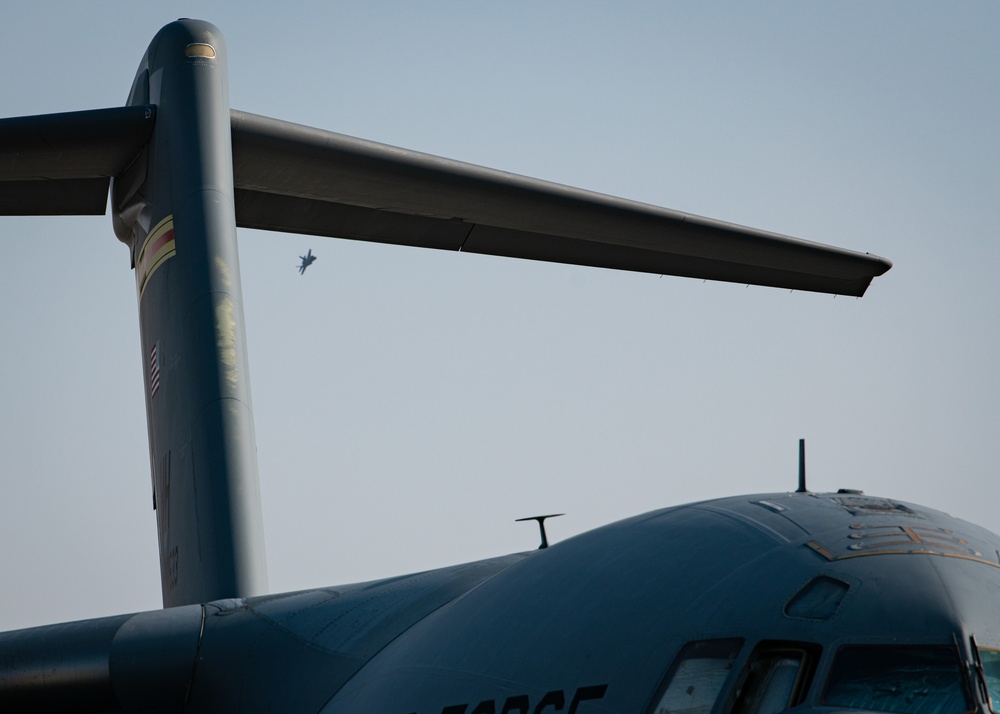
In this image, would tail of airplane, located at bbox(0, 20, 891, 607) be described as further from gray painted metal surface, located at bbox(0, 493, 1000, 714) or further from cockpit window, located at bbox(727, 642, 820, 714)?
cockpit window, located at bbox(727, 642, 820, 714)

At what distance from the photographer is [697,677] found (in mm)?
3455

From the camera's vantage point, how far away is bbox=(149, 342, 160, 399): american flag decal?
28.2 feet

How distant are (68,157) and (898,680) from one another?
24.0 feet

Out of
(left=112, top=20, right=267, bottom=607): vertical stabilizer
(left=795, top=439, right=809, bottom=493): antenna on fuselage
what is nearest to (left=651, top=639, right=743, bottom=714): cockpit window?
(left=795, top=439, right=809, bottom=493): antenna on fuselage

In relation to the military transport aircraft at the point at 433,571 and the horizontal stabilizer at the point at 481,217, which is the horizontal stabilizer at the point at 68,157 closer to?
the military transport aircraft at the point at 433,571

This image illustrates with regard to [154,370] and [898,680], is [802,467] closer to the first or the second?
[898,680]

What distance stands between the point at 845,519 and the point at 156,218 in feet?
20.6

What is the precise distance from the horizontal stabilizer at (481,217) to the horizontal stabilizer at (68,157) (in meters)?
0.84

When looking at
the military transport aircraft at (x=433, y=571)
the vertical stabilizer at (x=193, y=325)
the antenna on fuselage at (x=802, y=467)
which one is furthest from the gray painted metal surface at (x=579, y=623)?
the vertical stabilizer at (x=193, y=325)

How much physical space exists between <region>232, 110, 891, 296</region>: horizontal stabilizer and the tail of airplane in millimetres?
13

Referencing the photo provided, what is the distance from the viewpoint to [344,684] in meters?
5.26

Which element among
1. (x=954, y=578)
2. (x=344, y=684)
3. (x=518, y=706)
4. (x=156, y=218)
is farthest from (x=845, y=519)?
(x=156, y=218)

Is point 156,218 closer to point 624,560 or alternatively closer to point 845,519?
point 624,560

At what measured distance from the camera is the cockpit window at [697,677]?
3.37 meters
